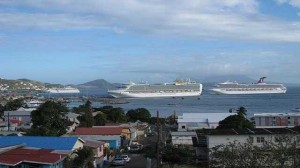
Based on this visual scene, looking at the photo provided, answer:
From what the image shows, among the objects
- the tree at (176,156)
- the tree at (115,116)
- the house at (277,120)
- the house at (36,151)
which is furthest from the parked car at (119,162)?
the house at (277,120)

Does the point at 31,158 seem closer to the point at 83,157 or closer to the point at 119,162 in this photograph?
the point at 83,157

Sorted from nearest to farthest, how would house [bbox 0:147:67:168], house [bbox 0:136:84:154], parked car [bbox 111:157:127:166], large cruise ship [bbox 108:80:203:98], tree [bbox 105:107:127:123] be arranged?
house [bbox 0:147:67:168] → house [bbox 0:136:84:154] → parked car [bbox 111:157:127:166] → tree [bbox 105:107:127:123] → large cruise ship [bbox 108:80:203:98]

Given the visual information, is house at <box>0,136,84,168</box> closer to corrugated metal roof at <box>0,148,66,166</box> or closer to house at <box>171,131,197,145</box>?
corrugated metal roof at <box>0,148,66,166</box>

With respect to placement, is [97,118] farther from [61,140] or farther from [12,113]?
[61,140]

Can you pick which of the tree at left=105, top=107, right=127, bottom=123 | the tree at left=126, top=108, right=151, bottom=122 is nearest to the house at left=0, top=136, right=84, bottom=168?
the tree at left=105, top=107, right=127, bottom=123

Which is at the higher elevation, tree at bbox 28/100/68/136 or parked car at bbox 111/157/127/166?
tree at bbox 28/100/68/136

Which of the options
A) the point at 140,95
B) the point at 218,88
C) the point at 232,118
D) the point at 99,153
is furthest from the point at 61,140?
the point at 218,88

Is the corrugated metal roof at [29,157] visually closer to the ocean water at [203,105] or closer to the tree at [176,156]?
the tree at [176,156]

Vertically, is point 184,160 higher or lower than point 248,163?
lower

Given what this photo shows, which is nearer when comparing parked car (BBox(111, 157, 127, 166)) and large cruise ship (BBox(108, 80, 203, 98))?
parked car (BBox(111, 157, 127, 166))
